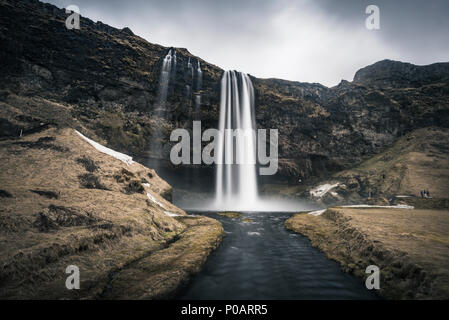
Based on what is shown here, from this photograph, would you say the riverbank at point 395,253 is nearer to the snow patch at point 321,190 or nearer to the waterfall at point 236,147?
the waterfall at point 236,147

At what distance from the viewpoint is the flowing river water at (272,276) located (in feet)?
21.8

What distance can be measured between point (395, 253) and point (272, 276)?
499cm

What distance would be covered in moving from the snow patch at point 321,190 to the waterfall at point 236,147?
15.5 meters

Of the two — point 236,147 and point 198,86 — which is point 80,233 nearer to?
point 198,86

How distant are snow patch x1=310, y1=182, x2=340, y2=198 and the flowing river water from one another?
40278mm

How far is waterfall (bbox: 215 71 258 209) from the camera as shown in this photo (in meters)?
45.9

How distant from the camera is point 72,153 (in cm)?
1561

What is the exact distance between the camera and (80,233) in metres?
7.79

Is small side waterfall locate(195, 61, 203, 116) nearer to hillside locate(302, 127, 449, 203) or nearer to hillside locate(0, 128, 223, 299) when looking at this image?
hillside locate(0, 128, 223, 299)

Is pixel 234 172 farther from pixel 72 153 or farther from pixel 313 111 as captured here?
pixel 72 153

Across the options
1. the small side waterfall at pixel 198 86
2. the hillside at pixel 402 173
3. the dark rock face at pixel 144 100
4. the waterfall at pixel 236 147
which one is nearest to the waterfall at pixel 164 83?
the dark rock face at pixel 144 100

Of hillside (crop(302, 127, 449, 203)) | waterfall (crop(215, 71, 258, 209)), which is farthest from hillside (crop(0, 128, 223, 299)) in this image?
hillside (crop(302, 127, 449, 203))

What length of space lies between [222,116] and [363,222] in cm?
3721
